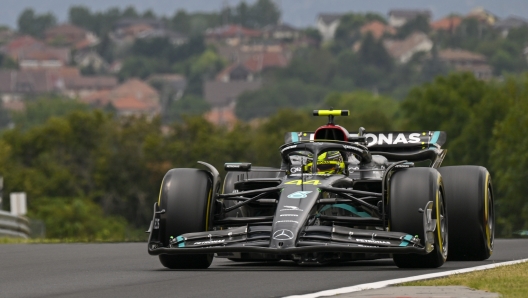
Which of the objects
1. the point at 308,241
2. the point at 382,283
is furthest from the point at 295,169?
the point at 382,283

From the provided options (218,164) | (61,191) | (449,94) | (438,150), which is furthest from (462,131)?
(438,150)

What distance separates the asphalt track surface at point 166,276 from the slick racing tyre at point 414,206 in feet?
0.67

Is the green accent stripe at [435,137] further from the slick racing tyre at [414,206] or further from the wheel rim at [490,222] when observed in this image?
the slick racing tyre at [414,206]

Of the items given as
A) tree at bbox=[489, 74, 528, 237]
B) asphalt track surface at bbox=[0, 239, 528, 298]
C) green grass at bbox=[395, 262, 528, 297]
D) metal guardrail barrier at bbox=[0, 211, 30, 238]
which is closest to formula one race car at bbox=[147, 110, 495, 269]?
asphalt track surface at bbox=[0, 239, 528, 298]

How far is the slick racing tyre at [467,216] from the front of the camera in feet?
57.1

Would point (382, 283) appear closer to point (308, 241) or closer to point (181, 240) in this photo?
point (308, 241)

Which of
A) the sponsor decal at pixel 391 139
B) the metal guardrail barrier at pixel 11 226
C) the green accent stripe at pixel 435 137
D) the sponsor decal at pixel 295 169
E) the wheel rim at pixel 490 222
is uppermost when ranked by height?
the sponsor decal at pixel 295 169

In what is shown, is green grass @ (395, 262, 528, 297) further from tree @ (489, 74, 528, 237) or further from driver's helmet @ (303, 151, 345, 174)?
tree @ (489, 74, 528, 237)

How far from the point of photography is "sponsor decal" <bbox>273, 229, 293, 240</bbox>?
1539 centimetres

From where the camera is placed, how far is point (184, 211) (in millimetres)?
16531

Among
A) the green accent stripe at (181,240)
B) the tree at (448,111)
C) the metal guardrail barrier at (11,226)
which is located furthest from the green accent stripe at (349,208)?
the tree at (448,111)

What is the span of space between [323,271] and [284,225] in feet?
2.03

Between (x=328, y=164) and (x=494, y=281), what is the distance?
384 cm

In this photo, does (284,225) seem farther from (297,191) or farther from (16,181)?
(16,181)
